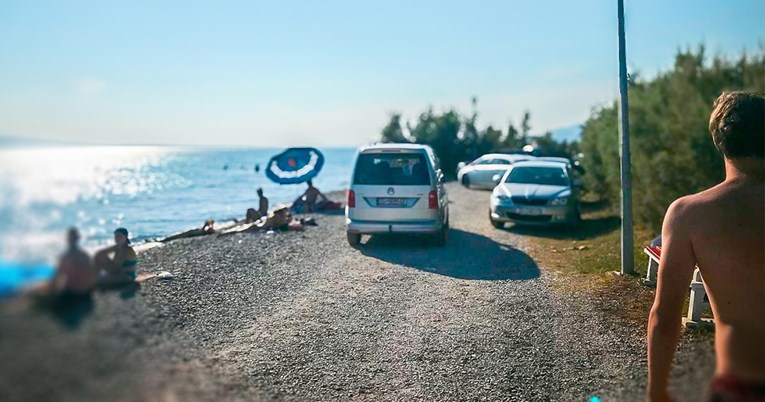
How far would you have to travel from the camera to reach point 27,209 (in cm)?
136

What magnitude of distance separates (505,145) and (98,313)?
5533cm

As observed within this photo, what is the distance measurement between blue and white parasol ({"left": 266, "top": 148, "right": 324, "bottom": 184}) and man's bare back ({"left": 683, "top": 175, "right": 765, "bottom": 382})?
14.7 meters

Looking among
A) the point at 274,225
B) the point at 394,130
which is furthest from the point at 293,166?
the point at 394,130

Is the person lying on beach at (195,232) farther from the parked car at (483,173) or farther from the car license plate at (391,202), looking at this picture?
the parked car at (483,173)

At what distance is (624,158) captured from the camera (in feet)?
30.1

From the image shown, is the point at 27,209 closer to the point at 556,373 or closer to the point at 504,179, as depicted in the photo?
the point at 556,373

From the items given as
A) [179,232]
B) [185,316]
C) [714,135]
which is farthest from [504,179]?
[714,135]

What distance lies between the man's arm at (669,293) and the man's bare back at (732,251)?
4 centimetres

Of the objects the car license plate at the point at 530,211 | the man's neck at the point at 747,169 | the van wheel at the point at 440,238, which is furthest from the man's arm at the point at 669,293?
the car license plate at the point at 530,211

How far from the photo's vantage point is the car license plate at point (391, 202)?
12203 millimetres

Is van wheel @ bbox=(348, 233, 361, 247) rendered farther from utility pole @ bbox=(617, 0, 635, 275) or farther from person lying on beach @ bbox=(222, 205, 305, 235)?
utility pole @ bbox=(617, 0, 635, 275)

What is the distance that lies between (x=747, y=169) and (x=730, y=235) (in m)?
0.21

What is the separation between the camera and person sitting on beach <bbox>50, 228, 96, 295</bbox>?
1245 millimetres

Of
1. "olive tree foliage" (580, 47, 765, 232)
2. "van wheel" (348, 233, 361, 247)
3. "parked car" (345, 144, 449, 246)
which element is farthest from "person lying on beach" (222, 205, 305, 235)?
"olive tree foliage" (580, 47, 765, 232)
